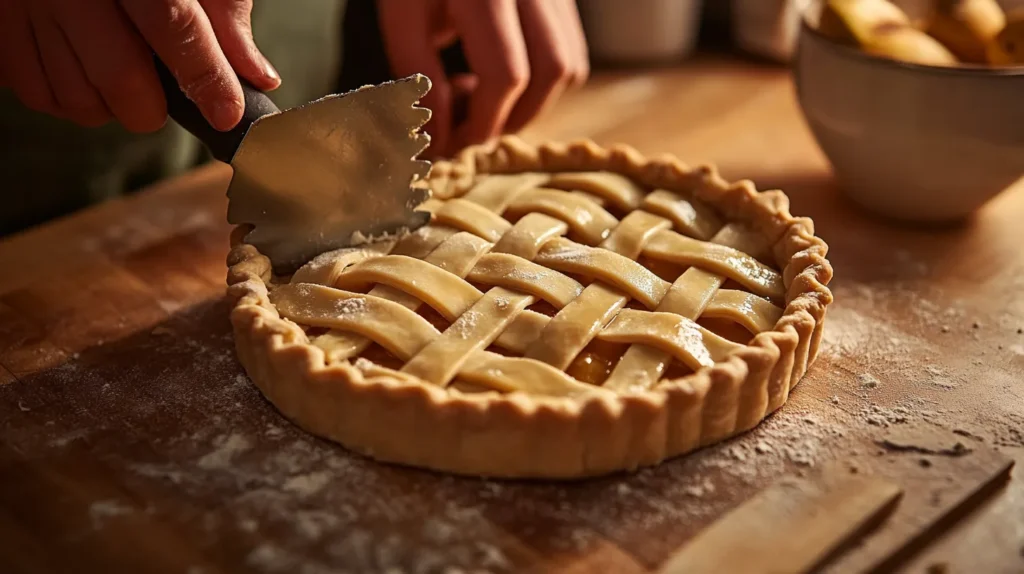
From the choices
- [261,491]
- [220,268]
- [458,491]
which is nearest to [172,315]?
[220,268]

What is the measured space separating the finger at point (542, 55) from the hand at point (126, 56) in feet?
2.13

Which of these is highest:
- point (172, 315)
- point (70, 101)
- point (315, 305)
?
point (70, 101)

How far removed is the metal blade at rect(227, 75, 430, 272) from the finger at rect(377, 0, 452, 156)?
15.1 inches

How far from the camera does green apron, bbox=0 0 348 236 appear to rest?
2.10m

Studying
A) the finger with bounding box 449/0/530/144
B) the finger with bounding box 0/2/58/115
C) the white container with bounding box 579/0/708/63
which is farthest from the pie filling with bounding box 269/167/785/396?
the white container with bounding box 579/0/708/63

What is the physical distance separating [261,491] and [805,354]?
2.63 feet

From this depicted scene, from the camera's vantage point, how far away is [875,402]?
1.45 meters

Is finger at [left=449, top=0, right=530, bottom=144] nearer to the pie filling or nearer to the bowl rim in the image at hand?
the pie filling

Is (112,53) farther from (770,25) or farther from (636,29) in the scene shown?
(770,25)

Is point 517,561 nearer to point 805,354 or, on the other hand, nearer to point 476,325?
point 476,325

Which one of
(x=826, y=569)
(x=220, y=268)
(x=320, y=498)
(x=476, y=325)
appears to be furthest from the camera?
(x=220, y=268)

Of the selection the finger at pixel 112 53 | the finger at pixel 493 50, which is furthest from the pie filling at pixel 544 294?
the finger at pixel 112 53

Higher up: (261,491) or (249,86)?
(249,86)

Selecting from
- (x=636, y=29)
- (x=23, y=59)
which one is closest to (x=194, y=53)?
(x=23, y=59)
